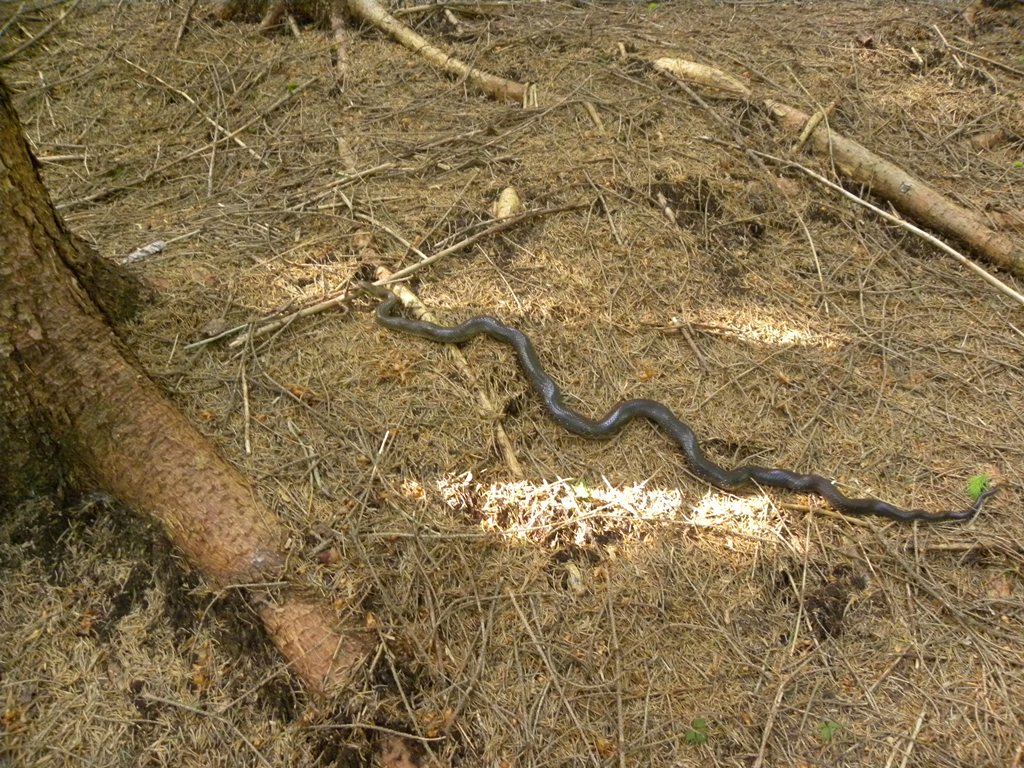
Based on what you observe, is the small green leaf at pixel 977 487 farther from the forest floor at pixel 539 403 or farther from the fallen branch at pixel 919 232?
the fallen branch at pixel 919 232

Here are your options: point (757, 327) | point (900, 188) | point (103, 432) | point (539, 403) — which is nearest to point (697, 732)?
point (539, 403)

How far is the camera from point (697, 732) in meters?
2.90

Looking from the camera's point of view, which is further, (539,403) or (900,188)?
(900,188)

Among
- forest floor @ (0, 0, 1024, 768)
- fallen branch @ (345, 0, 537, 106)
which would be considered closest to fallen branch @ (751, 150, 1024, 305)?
forest floor @ (0, 0, 1024, 768)

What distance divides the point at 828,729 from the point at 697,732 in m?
0.69

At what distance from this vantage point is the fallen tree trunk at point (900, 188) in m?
5.27

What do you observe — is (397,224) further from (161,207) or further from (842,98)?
(842,98)

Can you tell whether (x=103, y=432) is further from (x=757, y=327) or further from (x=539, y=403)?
(x=757, y=327)

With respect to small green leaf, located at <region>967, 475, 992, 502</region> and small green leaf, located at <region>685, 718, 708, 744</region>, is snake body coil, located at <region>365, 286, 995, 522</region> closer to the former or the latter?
small green leaf, located at <region>967, 475, 992, 502</region>

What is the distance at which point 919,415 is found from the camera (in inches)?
168

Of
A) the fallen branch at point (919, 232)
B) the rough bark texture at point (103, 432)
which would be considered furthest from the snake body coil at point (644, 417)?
the fallen branch at point (919, 232)

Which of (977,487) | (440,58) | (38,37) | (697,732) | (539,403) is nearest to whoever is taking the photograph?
(697,732)

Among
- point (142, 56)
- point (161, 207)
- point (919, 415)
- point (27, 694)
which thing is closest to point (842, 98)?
point (919, 415)

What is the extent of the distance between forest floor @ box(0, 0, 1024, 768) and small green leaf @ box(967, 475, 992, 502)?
0.46 feet
